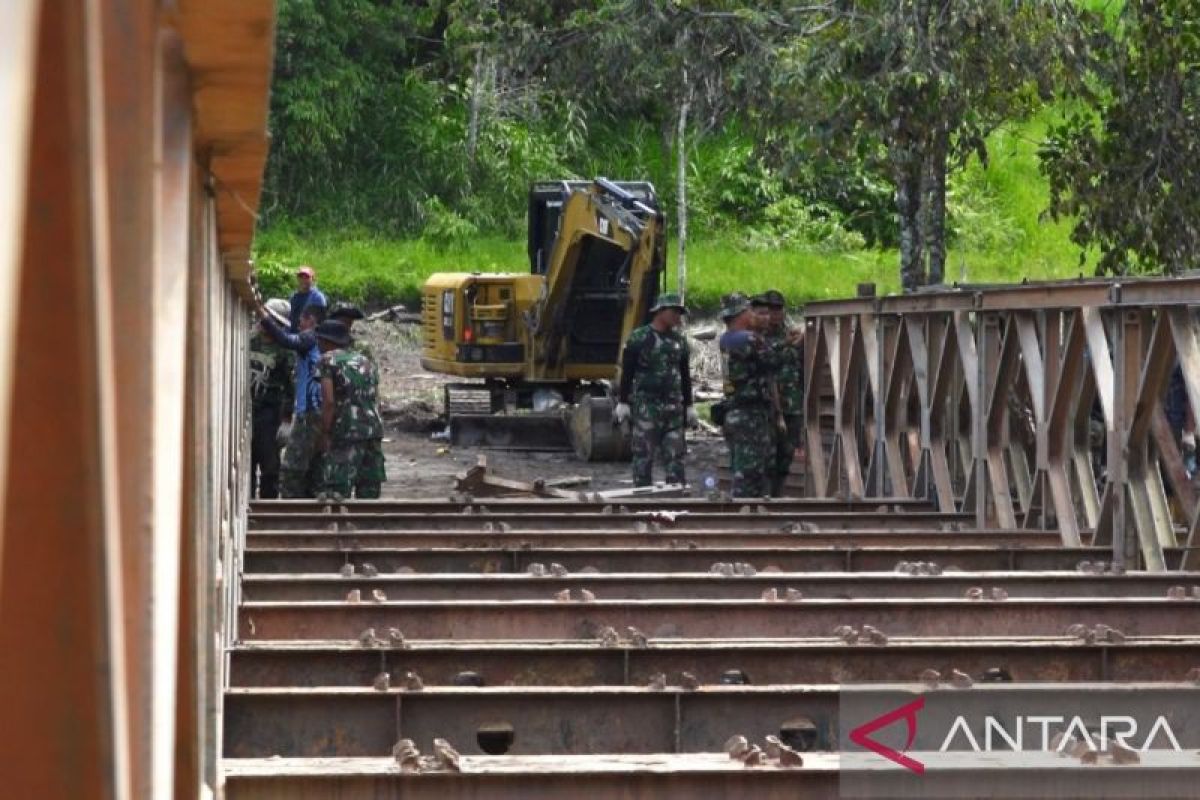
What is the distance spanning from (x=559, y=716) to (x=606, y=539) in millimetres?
4323

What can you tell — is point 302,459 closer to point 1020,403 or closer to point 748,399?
point 748,399

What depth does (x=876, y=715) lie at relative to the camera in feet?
18.8

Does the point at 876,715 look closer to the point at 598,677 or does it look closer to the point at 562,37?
the point at 598,677

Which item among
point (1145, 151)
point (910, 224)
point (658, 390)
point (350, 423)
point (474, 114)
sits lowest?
point (350, 423)

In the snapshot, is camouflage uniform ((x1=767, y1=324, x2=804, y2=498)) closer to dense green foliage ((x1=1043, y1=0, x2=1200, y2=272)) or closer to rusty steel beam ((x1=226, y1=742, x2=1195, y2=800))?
dense green foliage ((x1=1043, y1=0, x2=1200, y2=272))

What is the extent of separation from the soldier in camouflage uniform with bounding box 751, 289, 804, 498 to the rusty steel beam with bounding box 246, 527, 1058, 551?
573 cm

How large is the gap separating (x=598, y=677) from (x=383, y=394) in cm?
2099

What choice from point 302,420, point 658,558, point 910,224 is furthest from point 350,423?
point 910,224

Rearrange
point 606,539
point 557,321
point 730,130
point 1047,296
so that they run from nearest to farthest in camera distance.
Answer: point 606,539 → point 1047,296 → point 557,321 → point 730,130

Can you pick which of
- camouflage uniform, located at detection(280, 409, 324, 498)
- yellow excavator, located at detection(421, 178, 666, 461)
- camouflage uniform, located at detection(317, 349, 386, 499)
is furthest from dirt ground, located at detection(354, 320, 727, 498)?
camouflage uniform, located at detection(317, 349, 386, 499)

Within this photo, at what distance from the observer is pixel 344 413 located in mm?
13484

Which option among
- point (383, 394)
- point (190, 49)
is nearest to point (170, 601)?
point (190, 49)

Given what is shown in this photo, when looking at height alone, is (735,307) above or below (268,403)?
above

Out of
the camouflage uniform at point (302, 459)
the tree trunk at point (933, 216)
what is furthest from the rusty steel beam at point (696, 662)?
the tree trunk at point (933, 216)
